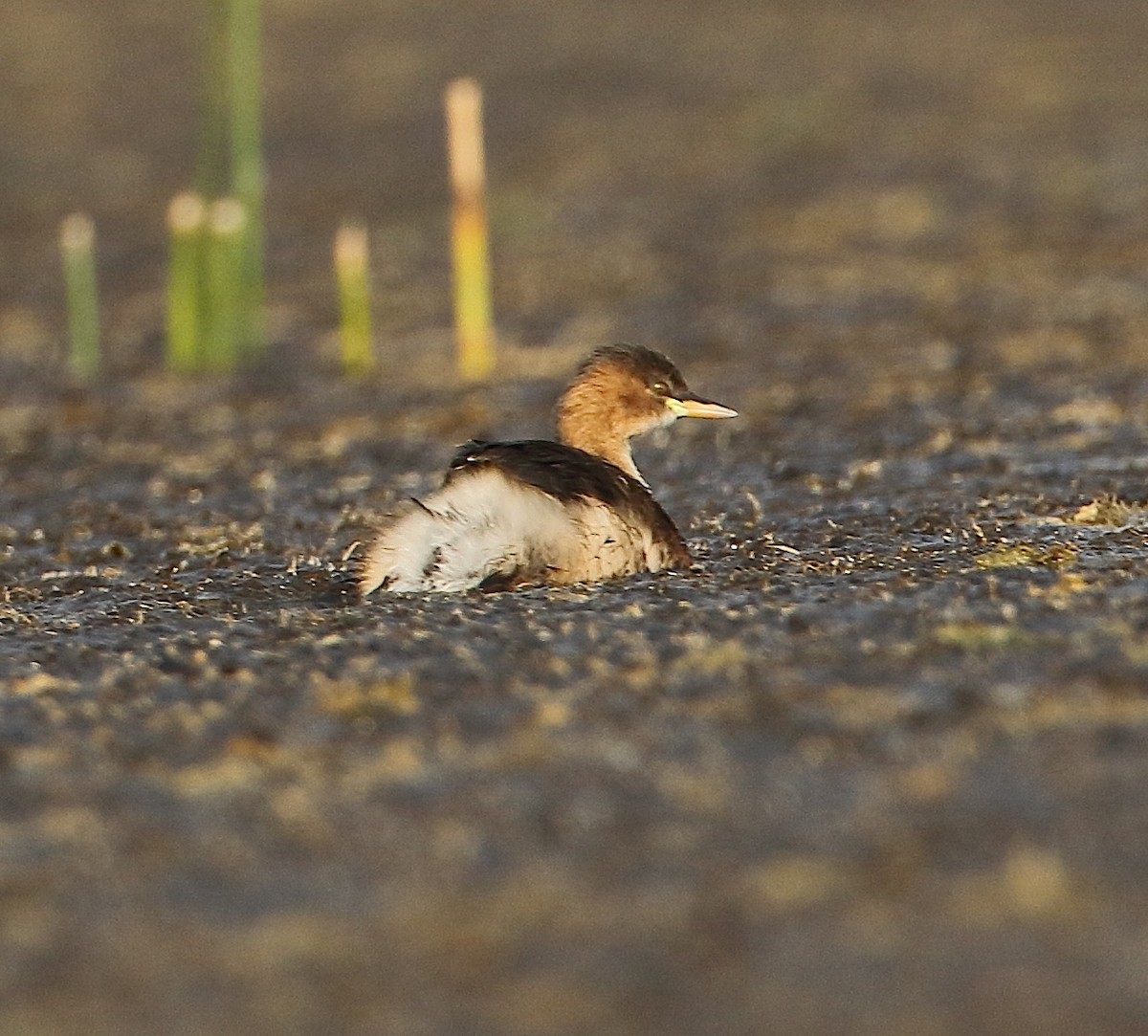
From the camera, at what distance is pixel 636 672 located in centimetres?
552

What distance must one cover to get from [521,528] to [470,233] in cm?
566

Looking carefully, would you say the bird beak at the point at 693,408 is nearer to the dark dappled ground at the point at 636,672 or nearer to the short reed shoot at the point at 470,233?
the dark dappled ground at the point at 636,672

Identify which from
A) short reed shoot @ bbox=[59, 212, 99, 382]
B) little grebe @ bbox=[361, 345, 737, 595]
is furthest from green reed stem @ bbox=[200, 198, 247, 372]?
little grebe @ bbox=[361, 345, 737, 595]

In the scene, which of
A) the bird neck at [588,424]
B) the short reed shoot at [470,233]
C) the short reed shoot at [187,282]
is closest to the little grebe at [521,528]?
the bird neck at [588,424]

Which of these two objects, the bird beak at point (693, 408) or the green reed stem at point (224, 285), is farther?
the green reed stem at point (224, 285)

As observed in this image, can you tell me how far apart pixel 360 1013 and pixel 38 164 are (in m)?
17.3

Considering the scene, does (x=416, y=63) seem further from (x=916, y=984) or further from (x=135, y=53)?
(x=916, y=984)

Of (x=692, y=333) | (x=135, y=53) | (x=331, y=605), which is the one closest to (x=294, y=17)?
(x=135, y=53)

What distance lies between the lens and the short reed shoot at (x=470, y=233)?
1156 centimetres

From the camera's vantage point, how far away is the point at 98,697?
568cm

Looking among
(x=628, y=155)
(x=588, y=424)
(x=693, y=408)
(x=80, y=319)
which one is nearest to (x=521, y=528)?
(x=588, y=424)

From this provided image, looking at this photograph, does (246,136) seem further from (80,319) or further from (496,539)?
(496,539)

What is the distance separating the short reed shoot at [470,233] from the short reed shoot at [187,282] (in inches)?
56.2

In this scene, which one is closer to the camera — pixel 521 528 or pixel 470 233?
pixel 521 528
